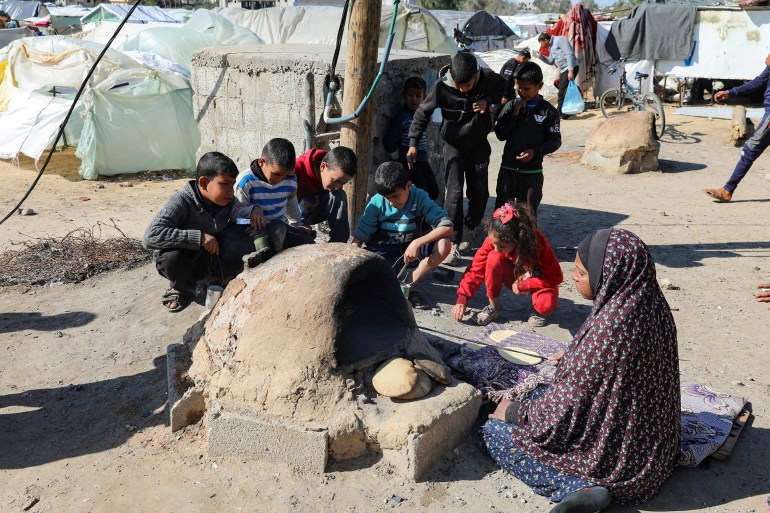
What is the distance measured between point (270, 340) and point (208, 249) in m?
1.28

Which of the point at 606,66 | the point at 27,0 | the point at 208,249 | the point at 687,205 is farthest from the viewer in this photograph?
the point at 27,0

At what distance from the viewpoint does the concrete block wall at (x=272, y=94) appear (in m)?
6.07

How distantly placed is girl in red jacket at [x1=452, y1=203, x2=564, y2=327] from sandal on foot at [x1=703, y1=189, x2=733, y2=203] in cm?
446

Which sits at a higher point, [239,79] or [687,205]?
[239,79]

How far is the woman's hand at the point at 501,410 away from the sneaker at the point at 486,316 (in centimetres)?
125

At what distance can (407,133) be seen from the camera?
613 centimetres

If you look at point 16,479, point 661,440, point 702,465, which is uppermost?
point 661,440

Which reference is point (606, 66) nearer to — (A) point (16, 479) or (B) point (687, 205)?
(B) point (687, 205)

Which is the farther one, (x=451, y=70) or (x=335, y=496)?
(x=451, y=70)

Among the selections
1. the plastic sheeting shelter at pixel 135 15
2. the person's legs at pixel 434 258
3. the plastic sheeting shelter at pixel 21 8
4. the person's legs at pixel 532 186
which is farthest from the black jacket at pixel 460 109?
the plastic sheeting shelter at pixel 21 8

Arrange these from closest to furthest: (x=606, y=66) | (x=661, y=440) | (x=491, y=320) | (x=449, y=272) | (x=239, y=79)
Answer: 1. (x=661, y=440)
2. (x=491, y=320)
3. (x=449, y=272)
4. (x=239, y=79)
5. (x=606, y=66)

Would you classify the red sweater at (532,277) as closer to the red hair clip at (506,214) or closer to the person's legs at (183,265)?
the red hair clip at (506,214)

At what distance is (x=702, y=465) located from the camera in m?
3.41

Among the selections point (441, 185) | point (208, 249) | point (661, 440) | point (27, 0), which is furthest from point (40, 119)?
point (27, 0)
